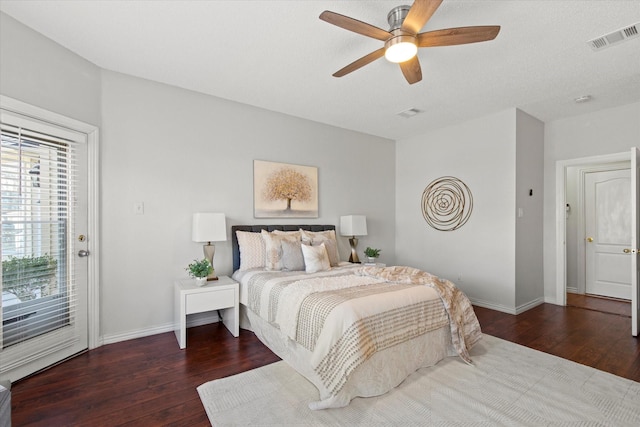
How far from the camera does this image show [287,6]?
218 cm

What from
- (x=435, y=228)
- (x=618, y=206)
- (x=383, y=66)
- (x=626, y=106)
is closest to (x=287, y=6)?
(x=383, y=66)

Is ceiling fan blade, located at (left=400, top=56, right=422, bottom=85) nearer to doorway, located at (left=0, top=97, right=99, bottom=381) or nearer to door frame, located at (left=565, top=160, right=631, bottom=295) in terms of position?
doorway, located at (left=0, top=97, right=99, bottom=381)

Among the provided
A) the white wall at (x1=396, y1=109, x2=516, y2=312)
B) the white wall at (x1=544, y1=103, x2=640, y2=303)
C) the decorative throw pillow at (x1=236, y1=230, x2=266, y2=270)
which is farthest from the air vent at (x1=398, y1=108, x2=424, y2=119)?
the decorative throw pillow at (x1=236, y1=230, x2=266, y2=270)

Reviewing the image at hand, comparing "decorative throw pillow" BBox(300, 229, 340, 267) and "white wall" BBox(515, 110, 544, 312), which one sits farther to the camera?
"white wall" BBox(515, 110, 544, 312)

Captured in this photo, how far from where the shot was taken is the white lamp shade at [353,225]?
4688 millimetres

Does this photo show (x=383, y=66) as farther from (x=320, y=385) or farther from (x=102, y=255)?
(x=102, y=255)

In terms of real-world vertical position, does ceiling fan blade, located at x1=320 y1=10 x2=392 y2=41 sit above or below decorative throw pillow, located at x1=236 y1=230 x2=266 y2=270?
above

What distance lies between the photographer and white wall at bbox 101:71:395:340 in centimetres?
314

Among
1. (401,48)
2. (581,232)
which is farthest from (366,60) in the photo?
(581,232)

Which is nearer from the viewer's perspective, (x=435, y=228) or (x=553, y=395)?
(x=553, y=395)

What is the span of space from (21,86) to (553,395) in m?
4.52

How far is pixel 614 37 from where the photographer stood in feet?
8.28

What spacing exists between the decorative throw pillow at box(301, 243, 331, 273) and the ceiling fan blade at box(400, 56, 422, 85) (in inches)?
78.7

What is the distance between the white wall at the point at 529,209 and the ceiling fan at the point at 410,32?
8.50 feet
